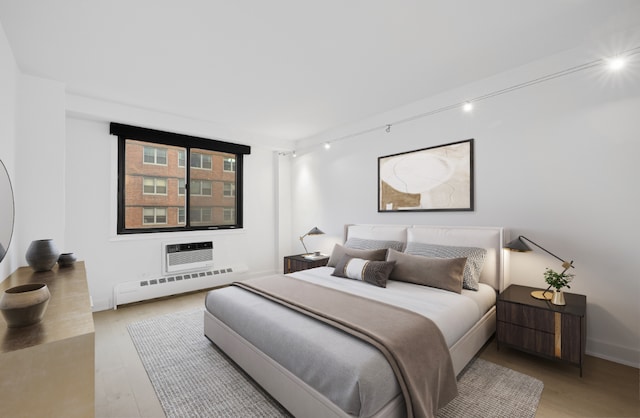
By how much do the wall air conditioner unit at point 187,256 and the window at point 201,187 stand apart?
2.65 ft

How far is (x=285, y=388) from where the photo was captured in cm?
172

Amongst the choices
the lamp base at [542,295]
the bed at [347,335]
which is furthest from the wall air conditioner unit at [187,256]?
the lamp base at [542,295]

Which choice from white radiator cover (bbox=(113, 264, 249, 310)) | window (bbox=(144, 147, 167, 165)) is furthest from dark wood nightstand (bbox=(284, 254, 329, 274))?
window (bbox=(144, 147, 167, 165))

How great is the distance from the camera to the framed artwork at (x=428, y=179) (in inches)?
123

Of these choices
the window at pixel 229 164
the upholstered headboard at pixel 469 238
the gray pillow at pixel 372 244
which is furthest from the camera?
the window at pixel 229 164

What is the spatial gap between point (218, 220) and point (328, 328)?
3566 mm

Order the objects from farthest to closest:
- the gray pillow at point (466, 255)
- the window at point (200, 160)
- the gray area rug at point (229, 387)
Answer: the window at point (200, 160) < the gray pillow at point (466, 255) < the gray area rug at point (229, 387)

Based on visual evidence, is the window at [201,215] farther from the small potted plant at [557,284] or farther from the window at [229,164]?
the small potted plant at [557,284]

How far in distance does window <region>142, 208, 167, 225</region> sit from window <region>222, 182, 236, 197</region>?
3.24 ft

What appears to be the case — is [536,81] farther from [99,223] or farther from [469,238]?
[99,223]

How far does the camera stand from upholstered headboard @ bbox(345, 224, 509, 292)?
274 cm

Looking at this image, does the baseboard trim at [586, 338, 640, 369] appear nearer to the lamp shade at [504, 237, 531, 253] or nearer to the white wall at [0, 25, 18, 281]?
the lamp shade at [504, 237, 531, 253]

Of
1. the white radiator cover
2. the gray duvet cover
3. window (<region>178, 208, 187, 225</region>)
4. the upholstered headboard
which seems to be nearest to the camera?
the gray duvet cover

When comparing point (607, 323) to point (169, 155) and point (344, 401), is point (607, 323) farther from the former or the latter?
point (169, 155)
